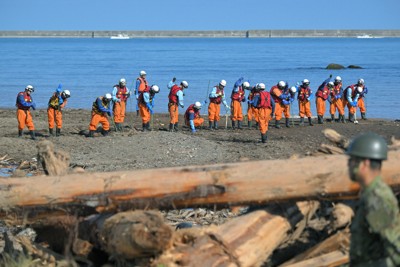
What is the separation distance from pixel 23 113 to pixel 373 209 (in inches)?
761

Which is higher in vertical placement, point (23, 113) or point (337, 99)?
point (337, 99)

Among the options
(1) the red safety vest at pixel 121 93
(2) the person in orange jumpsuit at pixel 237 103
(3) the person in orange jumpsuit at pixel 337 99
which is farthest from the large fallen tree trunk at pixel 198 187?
(3) the person in orange jumpsuit at pixel 337 99

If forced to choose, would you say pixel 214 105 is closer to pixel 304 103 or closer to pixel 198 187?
pixel 304 103

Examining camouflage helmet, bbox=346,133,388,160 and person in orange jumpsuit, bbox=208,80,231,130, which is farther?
person in orange jumpsuit, bbox=208,80,231,130

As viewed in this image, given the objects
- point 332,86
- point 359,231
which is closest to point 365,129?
point 332,86

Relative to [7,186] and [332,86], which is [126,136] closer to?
[332,86]

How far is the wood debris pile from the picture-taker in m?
8.04

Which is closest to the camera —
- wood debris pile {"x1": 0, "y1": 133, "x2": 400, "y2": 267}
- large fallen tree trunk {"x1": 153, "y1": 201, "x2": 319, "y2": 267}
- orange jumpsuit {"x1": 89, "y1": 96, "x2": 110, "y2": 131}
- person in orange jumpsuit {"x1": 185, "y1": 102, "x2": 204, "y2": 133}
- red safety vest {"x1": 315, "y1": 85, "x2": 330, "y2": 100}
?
large fallen tree trunk {"x1": 153, "y1": 201, "x2": 319, "y2": 267}

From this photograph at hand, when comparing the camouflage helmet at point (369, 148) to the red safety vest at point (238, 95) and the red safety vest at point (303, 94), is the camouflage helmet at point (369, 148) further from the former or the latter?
the red safety vest at point (303, 94)

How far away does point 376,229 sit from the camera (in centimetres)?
637

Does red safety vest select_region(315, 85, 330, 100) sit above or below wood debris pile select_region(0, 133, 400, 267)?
above

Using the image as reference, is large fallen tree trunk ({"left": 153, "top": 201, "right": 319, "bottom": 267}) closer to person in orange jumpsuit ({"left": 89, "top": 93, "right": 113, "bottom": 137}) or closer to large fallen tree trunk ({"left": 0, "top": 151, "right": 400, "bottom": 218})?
large fallen tree trunk ({"left": 0, "top": 151, "right": 400, "bottom": 218})

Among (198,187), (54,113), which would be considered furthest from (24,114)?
(198,187)

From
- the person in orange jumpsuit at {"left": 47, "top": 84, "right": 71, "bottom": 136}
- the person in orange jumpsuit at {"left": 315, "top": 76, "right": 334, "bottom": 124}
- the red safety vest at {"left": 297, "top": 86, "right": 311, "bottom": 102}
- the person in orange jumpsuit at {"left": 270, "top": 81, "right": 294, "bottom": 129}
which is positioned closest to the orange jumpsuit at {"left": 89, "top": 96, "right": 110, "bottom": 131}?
the person in orange jumpsuit at {"left": 47, "top": 84, "right": 71, "bottom": 136}
